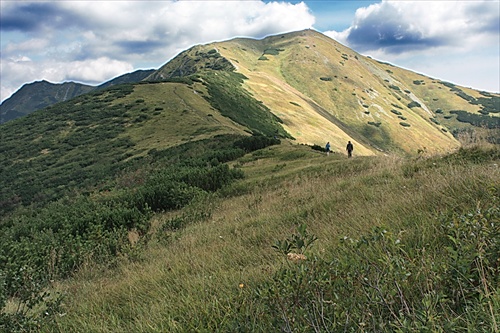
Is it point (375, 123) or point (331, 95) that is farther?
point (331, 95)

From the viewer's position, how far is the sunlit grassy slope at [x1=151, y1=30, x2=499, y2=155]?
7875cm

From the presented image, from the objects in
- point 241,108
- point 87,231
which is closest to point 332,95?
point 241,108

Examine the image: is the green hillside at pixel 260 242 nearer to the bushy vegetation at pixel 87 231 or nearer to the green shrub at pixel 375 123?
the bushy vegetation at pixel 87 231

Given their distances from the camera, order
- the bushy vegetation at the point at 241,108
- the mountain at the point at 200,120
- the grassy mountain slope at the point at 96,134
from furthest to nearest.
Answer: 1. the bushy vegetation at the point at 241,108
2. the mountain at the point at 200,120
3. the grassy mountain slope at the point at 96,134

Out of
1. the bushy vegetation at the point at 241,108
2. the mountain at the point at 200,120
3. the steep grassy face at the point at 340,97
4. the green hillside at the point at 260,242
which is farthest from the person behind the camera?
the steep grassy face at the point at 340,97

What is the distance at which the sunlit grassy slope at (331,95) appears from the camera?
78750 millimetres

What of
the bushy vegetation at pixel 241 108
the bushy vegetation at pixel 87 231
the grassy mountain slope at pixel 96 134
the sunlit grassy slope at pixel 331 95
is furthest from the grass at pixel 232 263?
the sunlit grassy slope at pixel 331 95

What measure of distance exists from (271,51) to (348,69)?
122 feet

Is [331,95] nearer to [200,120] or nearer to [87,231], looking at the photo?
[200,120]

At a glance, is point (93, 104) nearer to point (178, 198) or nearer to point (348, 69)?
point (178, 198)

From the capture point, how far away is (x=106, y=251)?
22.6 feet

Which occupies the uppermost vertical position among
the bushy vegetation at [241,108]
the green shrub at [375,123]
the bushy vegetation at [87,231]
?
the bushy vegetation at [241,108]

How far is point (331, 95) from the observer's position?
Result: 118m

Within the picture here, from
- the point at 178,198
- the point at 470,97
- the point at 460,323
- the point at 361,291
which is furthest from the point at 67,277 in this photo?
the point at 470,97
